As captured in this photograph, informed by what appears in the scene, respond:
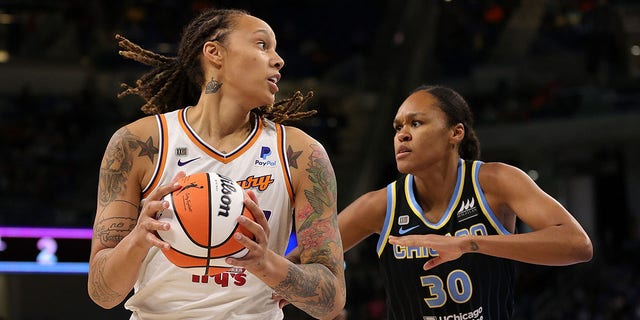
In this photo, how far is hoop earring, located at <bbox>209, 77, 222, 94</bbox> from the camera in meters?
2.88

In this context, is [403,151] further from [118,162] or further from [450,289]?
[118,162]

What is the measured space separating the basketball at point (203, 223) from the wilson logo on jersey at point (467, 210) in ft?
5.20

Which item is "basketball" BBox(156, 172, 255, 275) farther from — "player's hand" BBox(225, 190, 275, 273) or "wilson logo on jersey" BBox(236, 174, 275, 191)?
"wilson logo on jersey" BBox(236, 174, 275, 191)

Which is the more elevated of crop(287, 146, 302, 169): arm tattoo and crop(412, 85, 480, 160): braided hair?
crop(412, 85, 480, 160): braided hair

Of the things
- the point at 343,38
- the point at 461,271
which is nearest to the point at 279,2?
the point at 343,38

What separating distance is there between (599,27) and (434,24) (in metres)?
2.32

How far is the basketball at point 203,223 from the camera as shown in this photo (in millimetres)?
2289

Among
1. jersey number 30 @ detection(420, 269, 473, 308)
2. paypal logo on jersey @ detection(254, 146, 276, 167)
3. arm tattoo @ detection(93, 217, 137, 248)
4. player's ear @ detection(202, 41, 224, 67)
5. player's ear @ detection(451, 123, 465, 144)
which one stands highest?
player's ear @ detection(202, 41, 224, 67)

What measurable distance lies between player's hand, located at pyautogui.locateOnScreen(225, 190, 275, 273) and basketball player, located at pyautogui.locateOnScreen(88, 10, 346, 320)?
15cm

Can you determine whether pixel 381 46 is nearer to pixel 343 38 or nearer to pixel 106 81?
pixel 343 38

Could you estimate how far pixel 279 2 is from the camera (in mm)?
15398

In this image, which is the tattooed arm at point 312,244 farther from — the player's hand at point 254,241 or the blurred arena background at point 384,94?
the blurred arena background at point 384,94

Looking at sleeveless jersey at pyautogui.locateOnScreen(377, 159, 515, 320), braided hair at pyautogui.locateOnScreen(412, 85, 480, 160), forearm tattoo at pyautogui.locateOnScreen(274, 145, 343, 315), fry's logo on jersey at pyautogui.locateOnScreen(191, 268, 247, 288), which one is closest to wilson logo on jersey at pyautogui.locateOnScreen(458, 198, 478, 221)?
sleeveless jersey at pyautogui.locateOnScreen(377, 159, 515, 320)

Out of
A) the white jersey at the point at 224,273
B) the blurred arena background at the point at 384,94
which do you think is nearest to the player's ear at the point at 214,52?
the white jersey at the point at 224,273
